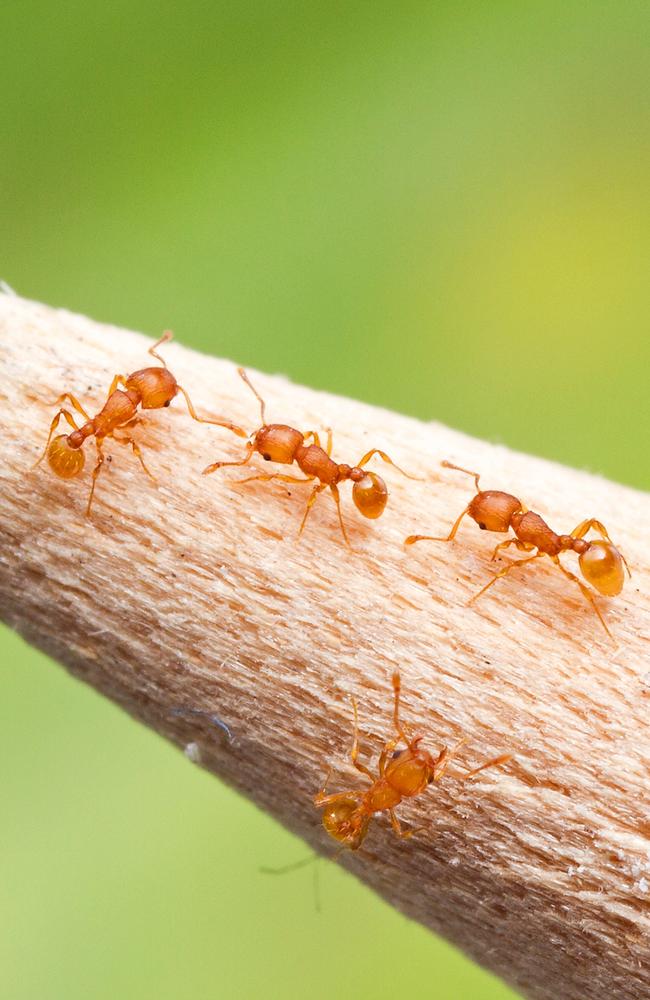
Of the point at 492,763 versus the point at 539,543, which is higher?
the point at 539,543

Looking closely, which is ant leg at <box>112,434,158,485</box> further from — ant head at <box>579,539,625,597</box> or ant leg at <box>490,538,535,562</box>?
ant head at <box>579,539,625,597</box>

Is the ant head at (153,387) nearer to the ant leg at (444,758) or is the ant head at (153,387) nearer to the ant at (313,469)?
the ant at (313,469)

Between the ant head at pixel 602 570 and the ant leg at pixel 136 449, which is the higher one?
the ant head at pixel 602 570

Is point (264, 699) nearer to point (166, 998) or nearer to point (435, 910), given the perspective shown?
point (435, 910)

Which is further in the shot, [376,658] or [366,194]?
[366,194]

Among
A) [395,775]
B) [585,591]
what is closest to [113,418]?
[395,775]

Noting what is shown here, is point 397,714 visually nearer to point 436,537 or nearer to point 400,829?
point 400,829

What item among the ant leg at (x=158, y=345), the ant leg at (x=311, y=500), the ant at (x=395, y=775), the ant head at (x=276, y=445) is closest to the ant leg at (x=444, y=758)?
the ant at (x=395, y=775)

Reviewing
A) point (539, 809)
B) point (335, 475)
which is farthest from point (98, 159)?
point (539, 809)
